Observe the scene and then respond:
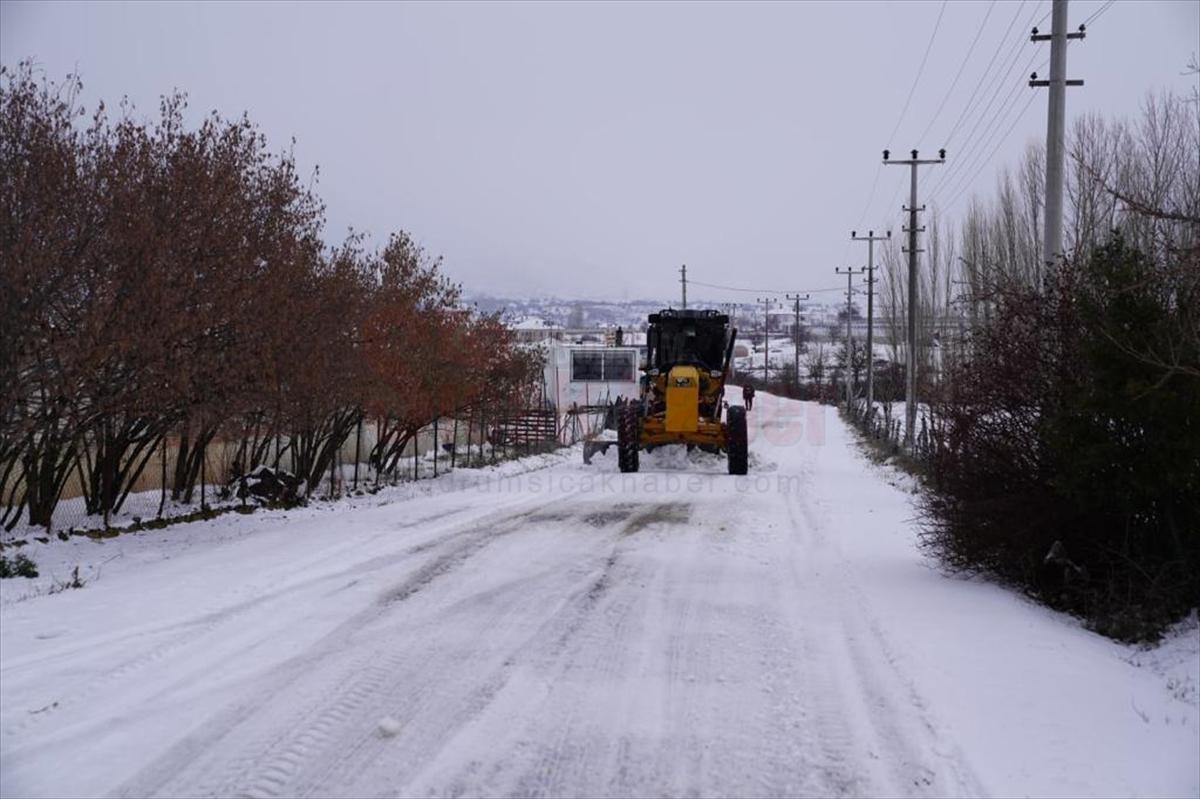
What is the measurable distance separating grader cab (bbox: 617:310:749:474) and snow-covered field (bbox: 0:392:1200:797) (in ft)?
30.3

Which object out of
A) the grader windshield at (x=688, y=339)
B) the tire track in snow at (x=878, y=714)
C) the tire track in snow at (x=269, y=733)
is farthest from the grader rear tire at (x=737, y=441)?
the tire track in snow at (x=269, y=733)

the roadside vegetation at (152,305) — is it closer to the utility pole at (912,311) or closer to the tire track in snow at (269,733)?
the tire track in snow at (269,733)

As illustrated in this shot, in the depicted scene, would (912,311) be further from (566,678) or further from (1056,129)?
(566,678)

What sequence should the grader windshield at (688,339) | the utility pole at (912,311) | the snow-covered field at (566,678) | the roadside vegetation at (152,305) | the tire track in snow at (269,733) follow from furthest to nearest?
the utility pole at (912,311)
the grader windshield at (688,339)
the roadside vegetation at (152,305)
the snow-covered field at (566,678)
the tire track in snow at (269,733)

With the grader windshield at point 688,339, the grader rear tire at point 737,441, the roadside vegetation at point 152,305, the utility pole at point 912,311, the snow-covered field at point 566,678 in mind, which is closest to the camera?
the snow-covered field at point 566,678

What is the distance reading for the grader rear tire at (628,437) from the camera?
20.5 metres

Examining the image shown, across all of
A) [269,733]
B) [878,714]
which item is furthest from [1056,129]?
[269,733]

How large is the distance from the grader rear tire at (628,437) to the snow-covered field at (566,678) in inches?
371

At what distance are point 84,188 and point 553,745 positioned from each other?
9.22m

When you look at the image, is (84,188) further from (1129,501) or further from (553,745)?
(1129,501)

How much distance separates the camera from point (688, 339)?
862 inches

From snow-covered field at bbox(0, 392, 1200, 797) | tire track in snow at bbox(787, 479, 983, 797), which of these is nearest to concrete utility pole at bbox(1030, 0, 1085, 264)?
snow-covered field at bbox(0, 392, 1200, 797)

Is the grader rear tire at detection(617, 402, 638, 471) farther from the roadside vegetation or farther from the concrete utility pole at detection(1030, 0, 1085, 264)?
the concrete utility pole at detection(1030, 0, 1085, 264)
